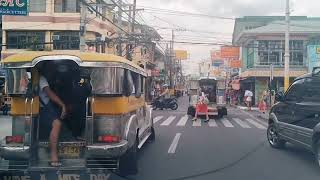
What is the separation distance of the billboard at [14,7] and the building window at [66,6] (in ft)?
80.7

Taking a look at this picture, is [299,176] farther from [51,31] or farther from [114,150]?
[51,31]

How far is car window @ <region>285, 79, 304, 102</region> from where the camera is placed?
1026 centimetres

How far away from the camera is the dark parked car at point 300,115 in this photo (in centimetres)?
891

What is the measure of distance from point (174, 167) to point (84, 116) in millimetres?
2419

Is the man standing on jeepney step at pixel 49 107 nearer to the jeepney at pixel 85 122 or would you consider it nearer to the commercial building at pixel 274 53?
the jeepney at pixel 85 122

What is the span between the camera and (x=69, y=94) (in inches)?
311

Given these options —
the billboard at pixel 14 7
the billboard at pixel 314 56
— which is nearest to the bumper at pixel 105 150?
the billboard at pixel 14 7

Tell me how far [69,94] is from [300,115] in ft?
17.6

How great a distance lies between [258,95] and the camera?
42.1 m

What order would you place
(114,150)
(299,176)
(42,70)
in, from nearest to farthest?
(114,150), (42,70), (299,176)

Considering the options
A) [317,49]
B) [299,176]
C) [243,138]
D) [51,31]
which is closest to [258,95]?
[317,49]

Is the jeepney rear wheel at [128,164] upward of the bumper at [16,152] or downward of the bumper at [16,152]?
downward

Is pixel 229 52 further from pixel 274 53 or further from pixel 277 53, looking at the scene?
pixel 277 53

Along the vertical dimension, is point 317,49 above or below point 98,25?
below
